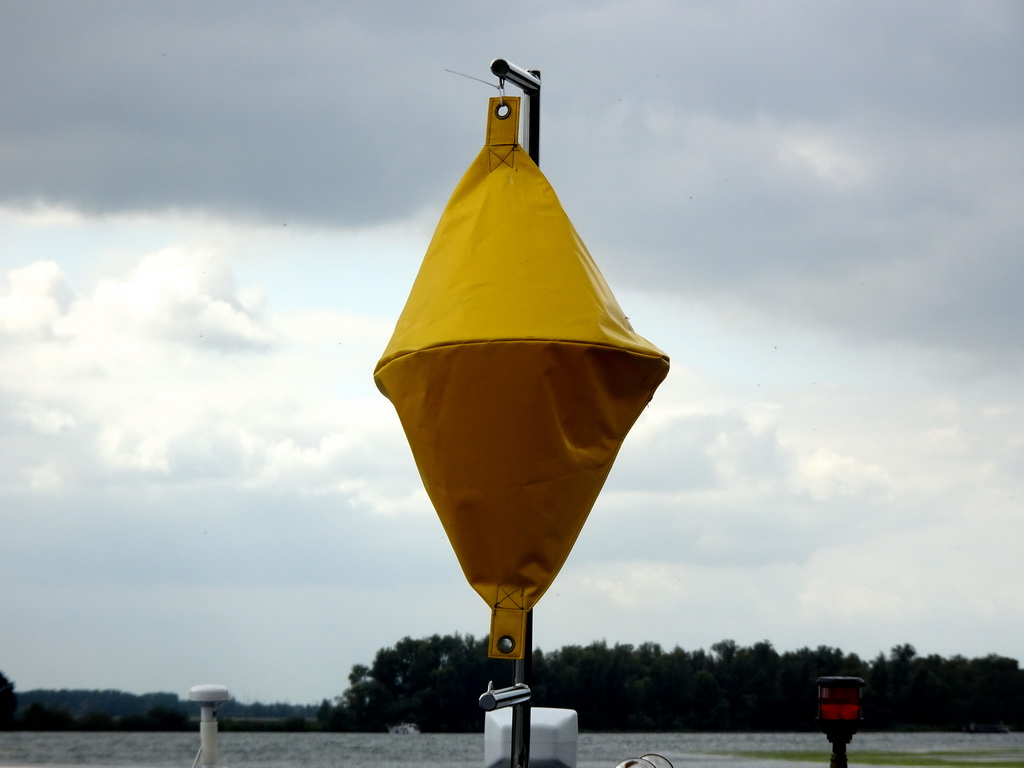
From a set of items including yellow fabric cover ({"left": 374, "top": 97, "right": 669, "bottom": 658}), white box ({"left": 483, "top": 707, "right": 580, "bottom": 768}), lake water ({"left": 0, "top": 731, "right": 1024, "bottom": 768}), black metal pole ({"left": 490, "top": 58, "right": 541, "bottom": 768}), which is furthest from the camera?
lake water ({"left": 0, "top": 731, "right": 1024, "bottom": 768})

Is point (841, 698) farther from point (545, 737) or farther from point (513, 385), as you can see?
point (513, 385)

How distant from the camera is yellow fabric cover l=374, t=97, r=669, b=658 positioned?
304cm

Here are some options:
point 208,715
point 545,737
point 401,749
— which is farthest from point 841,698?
point 401,749

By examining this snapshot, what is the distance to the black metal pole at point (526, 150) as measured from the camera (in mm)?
3265

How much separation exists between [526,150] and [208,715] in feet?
7.30

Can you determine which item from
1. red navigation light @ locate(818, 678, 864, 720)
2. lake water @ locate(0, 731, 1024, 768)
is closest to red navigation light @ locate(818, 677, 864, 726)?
red navigation light @ locate(818, 678, 864, 720)

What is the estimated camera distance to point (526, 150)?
11.6 feet

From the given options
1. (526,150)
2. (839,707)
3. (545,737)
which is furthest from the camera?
(545,737)

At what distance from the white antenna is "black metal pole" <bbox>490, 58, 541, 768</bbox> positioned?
132 centimetres

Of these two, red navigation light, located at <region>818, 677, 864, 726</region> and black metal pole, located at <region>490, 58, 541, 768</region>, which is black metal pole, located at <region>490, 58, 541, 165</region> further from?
red navigation light, located at <region>818, 677, 864, 726</region>

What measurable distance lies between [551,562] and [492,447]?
0.37 m

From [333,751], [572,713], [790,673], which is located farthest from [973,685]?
[333,751]

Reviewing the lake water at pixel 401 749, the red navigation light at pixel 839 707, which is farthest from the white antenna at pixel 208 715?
the lake water at pixel 401 749

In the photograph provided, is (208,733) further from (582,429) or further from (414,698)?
(414,698)
